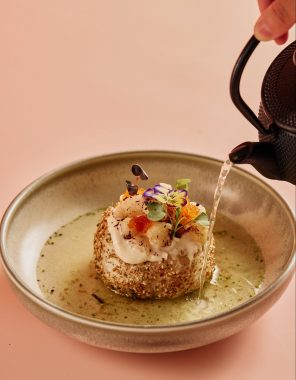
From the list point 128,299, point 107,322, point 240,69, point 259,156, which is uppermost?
point 240,69

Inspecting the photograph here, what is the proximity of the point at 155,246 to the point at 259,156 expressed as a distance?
0.43 metres

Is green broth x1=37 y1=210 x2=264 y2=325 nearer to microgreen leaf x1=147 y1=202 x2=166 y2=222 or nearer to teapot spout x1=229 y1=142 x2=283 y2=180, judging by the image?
microgreen leaf x1=147 y1=202 x2=166 y2=222

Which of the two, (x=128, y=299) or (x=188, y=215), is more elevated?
(x=188, y=215)

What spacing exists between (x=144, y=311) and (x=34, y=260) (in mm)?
430

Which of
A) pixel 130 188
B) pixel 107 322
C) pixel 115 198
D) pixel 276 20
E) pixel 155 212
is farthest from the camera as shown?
pixel 115 198

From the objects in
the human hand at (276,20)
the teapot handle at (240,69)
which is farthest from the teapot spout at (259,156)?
the human hand at (276,20)

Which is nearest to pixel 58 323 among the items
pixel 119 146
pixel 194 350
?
pixel 194 350

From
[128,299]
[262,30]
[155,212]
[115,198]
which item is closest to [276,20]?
[262,30]

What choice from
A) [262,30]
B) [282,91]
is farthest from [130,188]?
[262,30]

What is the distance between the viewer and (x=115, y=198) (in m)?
2.53

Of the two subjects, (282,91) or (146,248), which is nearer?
(282,91)

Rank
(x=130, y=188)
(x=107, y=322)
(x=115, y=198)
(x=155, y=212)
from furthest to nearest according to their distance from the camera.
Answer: (x=115, y=198) → (x=130, y=188) → (x=155, y=212) → (x=107, y=322)

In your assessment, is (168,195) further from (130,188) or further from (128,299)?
(128,299)

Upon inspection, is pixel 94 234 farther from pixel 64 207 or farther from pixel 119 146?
pixel 119 146
